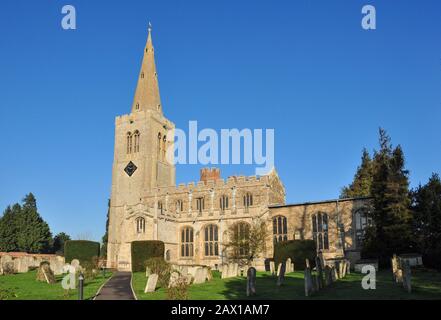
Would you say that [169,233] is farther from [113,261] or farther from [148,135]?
[148,135]

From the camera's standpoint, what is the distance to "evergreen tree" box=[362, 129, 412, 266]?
1167 inches

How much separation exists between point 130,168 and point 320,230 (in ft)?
81.2

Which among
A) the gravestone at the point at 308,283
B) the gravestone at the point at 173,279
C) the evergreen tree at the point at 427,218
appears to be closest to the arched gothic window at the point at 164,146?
the evergreen tree at the point at 427,218

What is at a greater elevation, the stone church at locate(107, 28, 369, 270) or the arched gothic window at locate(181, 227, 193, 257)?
the stone church at locate(107, 28, 369, 270)

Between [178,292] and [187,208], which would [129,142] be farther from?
[178,292]

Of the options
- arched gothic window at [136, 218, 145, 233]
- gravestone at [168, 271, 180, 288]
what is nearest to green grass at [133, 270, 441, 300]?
gravestone at [168, 271, 180, 288]

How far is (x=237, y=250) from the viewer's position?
35.4 metres

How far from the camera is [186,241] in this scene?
44.1 metres

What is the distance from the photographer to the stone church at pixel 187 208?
3912 centimetres

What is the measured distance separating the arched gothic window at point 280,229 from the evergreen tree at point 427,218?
1247 centimetres

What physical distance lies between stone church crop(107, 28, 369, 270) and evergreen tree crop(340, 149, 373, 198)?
8388 mm

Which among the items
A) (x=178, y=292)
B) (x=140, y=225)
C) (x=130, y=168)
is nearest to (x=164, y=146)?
(x=130, y=168)

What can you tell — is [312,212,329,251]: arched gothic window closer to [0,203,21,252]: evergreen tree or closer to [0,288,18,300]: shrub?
[0,288,18,300]: shrub
